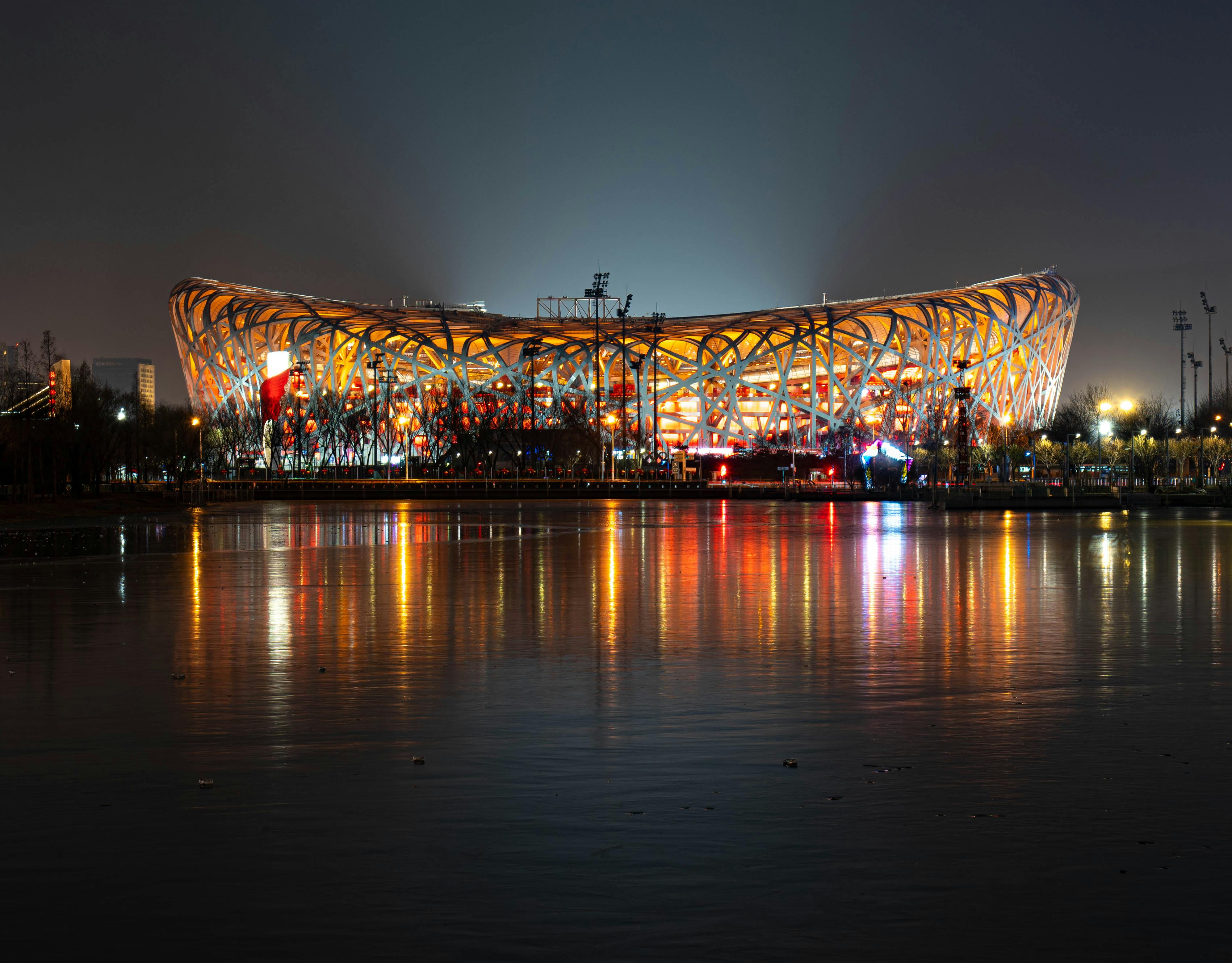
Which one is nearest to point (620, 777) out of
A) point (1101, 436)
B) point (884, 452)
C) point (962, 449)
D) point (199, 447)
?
point (962, 449)

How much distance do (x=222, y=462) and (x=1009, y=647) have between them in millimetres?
93757

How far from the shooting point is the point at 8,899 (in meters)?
4.66

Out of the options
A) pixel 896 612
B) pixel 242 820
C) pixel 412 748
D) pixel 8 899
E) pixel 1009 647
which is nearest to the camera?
pixel 8 899

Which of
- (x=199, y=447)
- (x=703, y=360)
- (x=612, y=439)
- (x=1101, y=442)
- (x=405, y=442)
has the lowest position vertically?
(x=1101, y=442)

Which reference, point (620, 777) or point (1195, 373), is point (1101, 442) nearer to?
point (1195, 373)

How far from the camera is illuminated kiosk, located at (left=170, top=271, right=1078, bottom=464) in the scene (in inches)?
4847

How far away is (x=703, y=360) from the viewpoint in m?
128

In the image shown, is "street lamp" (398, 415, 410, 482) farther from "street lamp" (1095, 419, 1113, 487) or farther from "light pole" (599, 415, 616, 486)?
"street lamp" (1095, 419, 1113, 487)

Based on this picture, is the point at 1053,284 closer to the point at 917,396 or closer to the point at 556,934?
the point at 917,396

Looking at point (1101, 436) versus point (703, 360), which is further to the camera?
point (703, 360)

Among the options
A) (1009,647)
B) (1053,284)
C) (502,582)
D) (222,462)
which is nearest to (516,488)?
(222,462)

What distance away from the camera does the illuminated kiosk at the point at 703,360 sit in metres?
123

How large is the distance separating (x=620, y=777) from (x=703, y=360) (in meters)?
122

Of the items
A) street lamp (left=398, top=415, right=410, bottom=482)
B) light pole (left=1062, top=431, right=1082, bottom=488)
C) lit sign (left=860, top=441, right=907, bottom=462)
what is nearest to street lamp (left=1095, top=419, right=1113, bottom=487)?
light pole (left=1062, top=431, right=1082, bottom=488)
